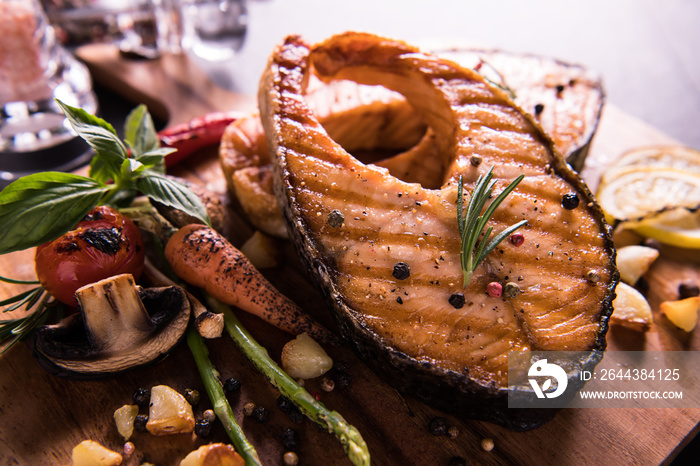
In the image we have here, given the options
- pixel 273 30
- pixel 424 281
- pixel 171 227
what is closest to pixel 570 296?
pixel 424 281

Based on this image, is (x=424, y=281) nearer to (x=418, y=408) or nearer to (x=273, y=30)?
(x=418, y=408)

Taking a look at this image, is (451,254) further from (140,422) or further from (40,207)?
(40,207)

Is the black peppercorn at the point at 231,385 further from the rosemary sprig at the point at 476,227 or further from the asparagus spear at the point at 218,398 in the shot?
the rosemary sprig at the point at 476,227

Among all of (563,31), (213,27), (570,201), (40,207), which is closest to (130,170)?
(40,207)

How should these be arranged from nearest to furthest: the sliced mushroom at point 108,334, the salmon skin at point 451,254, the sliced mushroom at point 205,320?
the salmon skin at point 451,254
the sliced mushroom at point 108,334
the sliced mushroom at point 205,320

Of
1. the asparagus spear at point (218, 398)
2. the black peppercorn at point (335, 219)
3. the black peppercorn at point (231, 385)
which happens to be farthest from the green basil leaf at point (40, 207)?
the black peppercorn at point (335, 219)

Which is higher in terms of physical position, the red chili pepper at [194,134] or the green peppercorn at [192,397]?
the red chili pepper at [194,134]
